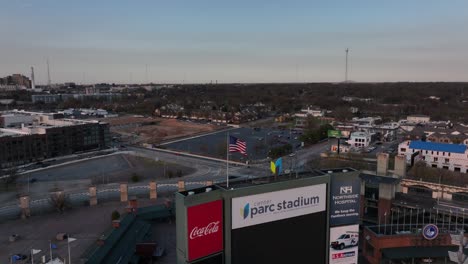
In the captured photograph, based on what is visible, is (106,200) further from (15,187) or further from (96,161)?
(96,161)

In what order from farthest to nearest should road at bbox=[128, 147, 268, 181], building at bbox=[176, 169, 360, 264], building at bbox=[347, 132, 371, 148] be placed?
building at bbox=[347, 132, 371, 148] → road at bbox=[128, 147, 268, 181] → building at bbox=[176, 169, 360, 264]

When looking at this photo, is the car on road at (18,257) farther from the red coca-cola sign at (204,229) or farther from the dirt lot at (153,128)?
the dirt lot at (153,128)

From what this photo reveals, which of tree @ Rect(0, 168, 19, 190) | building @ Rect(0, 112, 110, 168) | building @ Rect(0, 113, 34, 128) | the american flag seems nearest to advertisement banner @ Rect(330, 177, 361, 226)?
the american flag

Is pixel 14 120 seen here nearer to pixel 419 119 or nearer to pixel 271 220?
pixel 271 220

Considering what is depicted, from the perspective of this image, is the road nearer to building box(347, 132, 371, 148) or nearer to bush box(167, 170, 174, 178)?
bush box(167, 170, 174, 178)

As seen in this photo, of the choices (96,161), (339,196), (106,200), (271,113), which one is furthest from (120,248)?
(271,113)

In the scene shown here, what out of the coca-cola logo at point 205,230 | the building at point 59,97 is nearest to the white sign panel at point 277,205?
the coca-cola logo at point 205,230

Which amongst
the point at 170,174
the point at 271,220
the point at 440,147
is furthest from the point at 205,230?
the point at 440,147
